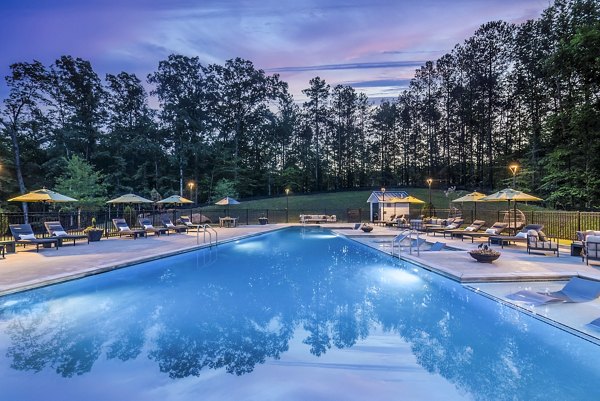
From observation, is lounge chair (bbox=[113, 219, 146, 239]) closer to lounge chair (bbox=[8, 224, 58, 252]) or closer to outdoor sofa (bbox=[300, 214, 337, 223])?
lounge chair (bbox=[8, 224, 58, 252])

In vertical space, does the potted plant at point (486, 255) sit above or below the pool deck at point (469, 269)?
above

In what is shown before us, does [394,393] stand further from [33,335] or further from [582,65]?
[582,65]

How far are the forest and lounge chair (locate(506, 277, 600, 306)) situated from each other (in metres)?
17.2

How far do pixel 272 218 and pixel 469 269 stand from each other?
2311cm

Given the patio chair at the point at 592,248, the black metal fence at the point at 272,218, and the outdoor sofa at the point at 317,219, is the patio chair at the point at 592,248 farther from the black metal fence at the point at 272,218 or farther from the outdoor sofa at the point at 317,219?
the outdoor sofa at the point at 317,219

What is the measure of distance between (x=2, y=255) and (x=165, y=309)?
7.14 meters

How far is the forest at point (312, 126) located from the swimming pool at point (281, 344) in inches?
752

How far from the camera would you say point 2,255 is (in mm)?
9852

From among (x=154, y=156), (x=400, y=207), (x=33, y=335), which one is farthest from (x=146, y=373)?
(x=154, y=156)

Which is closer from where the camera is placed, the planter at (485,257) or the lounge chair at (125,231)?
the planter at (485,257)

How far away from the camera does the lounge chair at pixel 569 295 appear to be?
18.1 feet

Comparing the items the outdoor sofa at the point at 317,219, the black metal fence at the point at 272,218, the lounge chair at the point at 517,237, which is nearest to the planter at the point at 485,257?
the lounge chair at the point at 517,237

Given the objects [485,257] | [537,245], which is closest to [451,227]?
[537,245]

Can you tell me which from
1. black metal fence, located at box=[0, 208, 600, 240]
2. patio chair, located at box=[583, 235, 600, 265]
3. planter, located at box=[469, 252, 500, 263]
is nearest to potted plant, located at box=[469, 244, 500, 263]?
planter, located at box=[469, 252, 500, 263]
